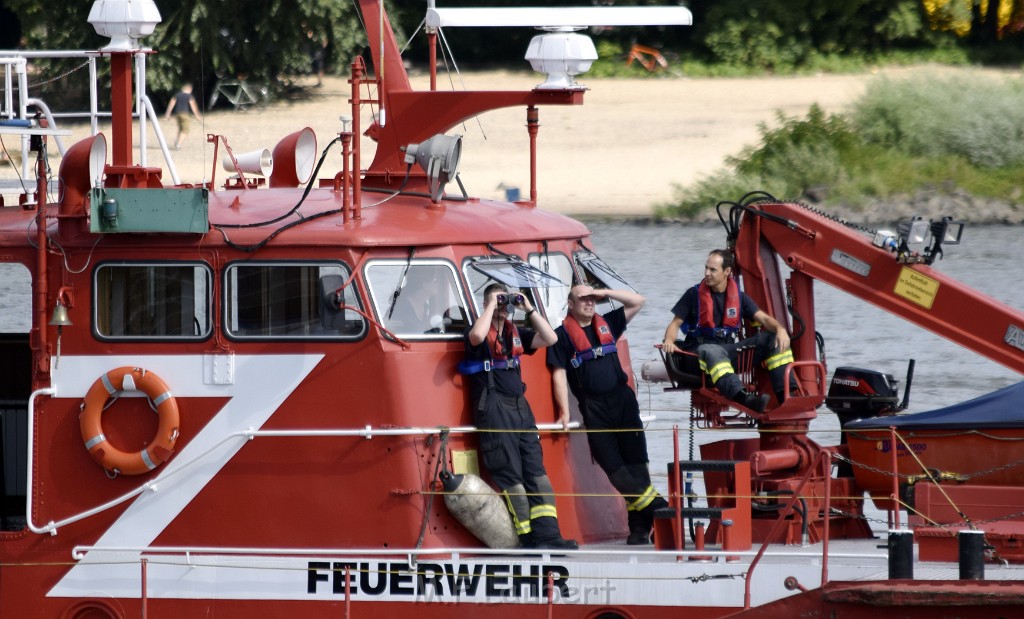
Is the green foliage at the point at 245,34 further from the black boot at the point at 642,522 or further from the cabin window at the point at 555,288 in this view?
the black boot at the point at 642,522

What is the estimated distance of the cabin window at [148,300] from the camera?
862cm

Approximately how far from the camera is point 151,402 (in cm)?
859

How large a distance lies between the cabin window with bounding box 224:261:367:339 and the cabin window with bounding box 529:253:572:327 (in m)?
1.26

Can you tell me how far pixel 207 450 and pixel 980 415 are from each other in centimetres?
415

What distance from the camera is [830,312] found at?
81.5ft

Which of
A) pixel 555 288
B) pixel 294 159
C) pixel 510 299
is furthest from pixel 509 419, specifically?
pixel 294 159

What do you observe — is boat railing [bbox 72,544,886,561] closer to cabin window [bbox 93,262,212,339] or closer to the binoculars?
cabin window [bbox 93,262,212,339]

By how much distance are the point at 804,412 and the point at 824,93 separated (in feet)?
99.8

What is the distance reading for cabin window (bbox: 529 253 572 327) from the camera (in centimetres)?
935

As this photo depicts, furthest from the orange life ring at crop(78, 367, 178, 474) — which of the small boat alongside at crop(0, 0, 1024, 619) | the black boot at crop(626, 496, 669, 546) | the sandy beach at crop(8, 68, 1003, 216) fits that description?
the sandy beach at crop(8, 68, 1003, 216)

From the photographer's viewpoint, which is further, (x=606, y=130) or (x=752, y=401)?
(x=606, y=130)

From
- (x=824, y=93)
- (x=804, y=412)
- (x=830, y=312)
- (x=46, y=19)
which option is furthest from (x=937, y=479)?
(x=824, y=93)

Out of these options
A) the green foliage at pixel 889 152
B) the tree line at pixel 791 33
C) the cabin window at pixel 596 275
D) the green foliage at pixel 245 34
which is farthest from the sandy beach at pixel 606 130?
the cabin window at pixel 596 275

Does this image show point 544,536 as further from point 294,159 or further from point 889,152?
point 889,152
